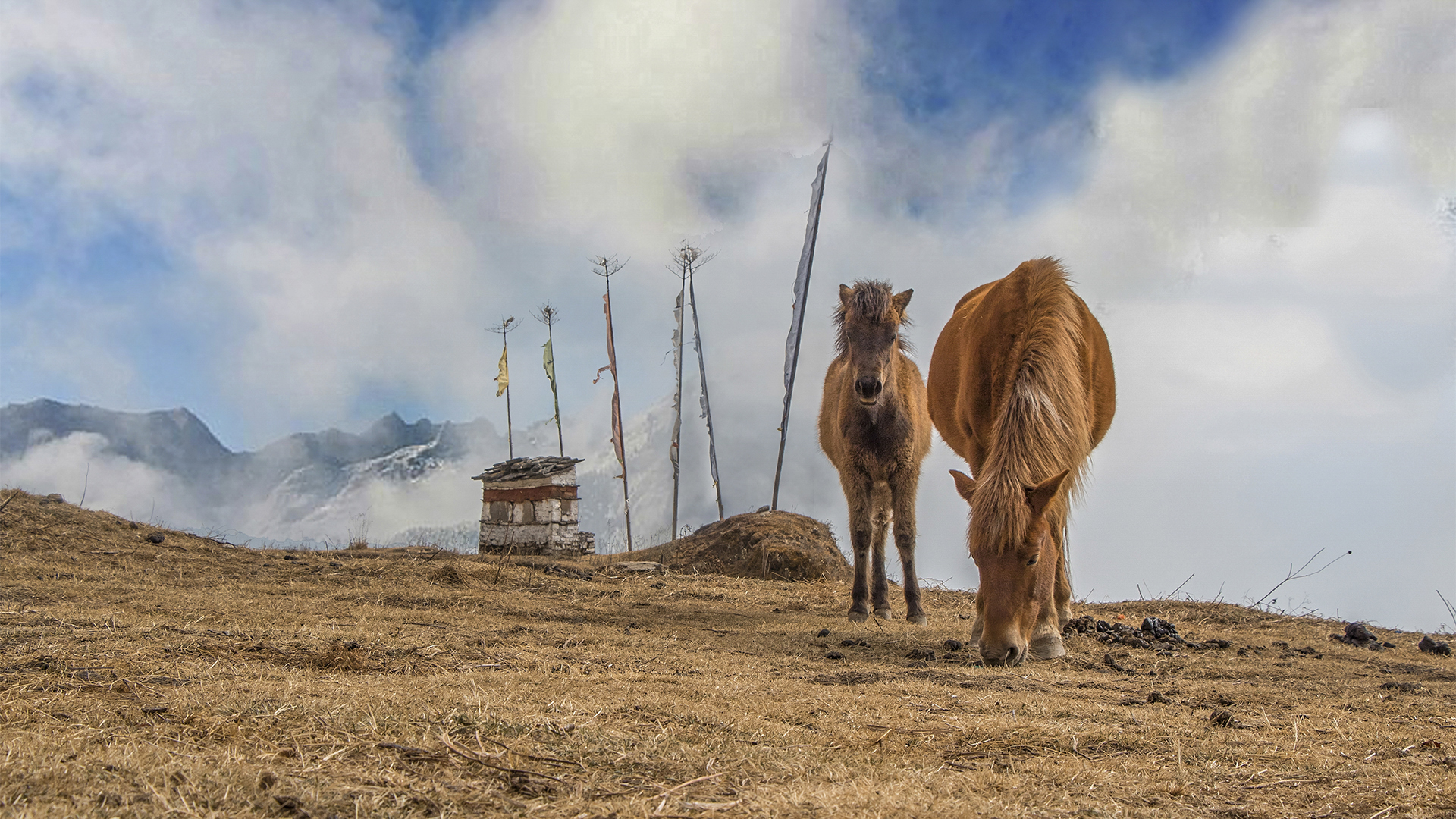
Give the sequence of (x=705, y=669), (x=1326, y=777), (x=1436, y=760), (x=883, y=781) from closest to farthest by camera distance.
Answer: (x=883, y=781)
(x=1326, y=777)
(x=1436, y=760)
(x=705, y=669)

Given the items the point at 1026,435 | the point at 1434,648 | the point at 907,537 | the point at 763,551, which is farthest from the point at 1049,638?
→ the point at 763,551

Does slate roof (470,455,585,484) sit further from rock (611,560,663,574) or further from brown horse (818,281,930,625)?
brown horse (818,281,930,625)

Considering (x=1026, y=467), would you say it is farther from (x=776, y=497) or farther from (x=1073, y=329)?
(x=776, y=497)

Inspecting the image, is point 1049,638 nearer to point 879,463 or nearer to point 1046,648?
point 1046,648

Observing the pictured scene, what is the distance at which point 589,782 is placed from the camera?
7.43ft

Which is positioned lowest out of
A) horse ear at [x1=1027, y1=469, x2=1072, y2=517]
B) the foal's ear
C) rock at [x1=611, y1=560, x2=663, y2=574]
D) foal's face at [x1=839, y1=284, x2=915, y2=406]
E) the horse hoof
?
the horse hoof

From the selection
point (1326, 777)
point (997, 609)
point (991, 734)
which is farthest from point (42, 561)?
point (1326, 777)

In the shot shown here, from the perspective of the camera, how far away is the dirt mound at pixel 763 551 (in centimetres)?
1270

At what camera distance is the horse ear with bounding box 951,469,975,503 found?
17.2 feet

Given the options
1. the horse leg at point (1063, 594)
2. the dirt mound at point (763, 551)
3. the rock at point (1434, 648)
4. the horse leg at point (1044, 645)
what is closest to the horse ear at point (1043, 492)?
the horse leg at point (1044, 645)

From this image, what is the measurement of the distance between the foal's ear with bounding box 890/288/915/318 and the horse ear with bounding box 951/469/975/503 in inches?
97.6

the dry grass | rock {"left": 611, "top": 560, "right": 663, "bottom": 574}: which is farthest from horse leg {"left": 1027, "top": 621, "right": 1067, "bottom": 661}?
rock {"left": 611, "top": 560, "right": 663, "bottom": 574}

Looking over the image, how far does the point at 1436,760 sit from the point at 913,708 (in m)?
1.63

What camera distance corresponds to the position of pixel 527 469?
1622 centimetres
